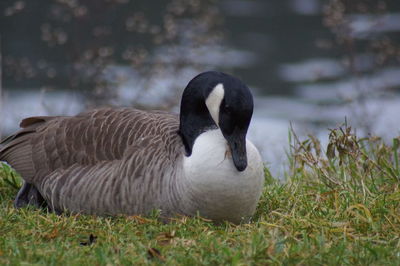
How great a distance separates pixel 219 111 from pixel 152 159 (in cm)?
61

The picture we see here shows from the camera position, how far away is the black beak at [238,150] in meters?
5.04

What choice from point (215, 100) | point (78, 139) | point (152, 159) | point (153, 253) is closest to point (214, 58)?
point (78, 139)

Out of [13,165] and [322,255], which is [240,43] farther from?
[322,255]

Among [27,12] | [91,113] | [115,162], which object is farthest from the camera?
[27,12]

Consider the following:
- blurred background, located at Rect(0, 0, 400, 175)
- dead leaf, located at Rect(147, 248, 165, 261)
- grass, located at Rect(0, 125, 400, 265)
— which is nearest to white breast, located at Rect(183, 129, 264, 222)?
grass, located at Rect(0, 125, 400, 265)

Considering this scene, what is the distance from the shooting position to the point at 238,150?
509 cm

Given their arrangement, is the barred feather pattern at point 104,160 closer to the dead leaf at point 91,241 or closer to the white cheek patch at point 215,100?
the white cheek patch at point 215,100

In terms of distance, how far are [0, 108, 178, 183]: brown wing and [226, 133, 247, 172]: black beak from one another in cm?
75

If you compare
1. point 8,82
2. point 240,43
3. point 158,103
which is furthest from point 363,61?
point 8,82

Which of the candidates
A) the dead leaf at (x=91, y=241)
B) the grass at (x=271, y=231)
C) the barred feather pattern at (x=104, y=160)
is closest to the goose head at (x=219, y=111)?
the barred feather pattern at (x=104, y=160)

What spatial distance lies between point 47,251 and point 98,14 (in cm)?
829

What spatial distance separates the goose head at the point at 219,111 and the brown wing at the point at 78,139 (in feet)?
0.96

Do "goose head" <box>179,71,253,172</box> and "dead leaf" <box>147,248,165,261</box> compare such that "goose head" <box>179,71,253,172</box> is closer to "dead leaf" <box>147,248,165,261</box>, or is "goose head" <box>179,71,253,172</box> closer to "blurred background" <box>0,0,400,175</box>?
"dead leaf" <box>147,248,165,261</box>

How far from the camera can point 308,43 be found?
1627 cm
